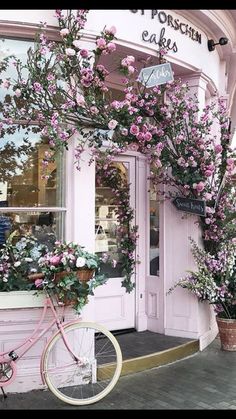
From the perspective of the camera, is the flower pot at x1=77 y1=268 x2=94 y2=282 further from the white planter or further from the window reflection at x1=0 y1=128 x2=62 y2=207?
the window reflection at x1=0 y1=128 x2=62 y2=207

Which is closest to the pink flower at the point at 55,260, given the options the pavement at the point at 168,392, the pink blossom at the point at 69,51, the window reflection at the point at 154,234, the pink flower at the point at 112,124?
the pavement at the point at 168,392

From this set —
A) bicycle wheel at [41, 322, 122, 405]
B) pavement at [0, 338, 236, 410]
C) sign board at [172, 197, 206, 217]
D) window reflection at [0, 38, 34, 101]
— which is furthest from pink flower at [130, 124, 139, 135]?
pavement at [0, 338, 236, 410]

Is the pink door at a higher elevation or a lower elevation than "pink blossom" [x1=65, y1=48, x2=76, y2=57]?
lower

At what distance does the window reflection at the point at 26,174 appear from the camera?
470cm

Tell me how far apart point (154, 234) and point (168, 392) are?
2.40 metres

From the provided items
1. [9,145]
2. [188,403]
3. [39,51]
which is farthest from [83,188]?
[188,403]

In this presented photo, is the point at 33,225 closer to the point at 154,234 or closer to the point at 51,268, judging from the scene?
the point at 51,268

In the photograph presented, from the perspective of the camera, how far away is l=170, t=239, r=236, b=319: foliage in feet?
18.5

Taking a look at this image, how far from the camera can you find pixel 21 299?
173 inches

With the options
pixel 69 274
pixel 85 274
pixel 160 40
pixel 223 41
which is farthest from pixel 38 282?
pixel 223 41

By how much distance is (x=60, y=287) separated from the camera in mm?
4121

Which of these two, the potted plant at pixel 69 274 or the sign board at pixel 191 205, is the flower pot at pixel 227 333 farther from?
the potted plant at pixel 69 274

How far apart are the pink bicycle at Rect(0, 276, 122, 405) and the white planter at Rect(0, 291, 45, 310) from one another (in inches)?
7.0

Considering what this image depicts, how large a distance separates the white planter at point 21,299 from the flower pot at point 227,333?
2.48 meters
